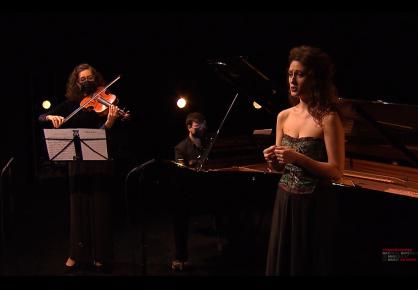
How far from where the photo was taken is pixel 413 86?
5309 millimetres

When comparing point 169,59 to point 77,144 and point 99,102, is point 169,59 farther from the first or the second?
point 77,144

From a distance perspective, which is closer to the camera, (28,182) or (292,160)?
(292,160)

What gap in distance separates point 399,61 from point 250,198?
210 cm

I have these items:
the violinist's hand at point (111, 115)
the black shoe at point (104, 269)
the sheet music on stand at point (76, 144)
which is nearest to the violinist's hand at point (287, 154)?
the sheet music on stand at point (76, 144)

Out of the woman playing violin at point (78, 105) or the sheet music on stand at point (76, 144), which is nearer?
the sheet music on stand at point (76, 144)

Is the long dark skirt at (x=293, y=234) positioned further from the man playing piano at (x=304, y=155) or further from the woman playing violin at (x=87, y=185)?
the woman playing violin at (x=87, y=185)

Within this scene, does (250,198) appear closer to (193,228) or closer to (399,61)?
(193,228)

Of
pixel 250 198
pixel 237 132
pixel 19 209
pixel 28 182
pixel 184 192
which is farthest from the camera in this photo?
pixel 28 182

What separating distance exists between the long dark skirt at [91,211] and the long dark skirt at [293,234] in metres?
1.77

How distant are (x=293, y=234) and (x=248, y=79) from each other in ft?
4.41

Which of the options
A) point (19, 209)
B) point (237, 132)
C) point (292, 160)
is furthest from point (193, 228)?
point (292, 160)

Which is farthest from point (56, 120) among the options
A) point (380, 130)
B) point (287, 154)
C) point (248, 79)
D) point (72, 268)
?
point (380, 130)

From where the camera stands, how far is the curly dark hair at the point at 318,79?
8.96 feet

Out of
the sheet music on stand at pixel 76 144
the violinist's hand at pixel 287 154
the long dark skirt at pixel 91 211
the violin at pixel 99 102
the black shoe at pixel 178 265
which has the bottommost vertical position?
the black shoe at pixel 178 265
